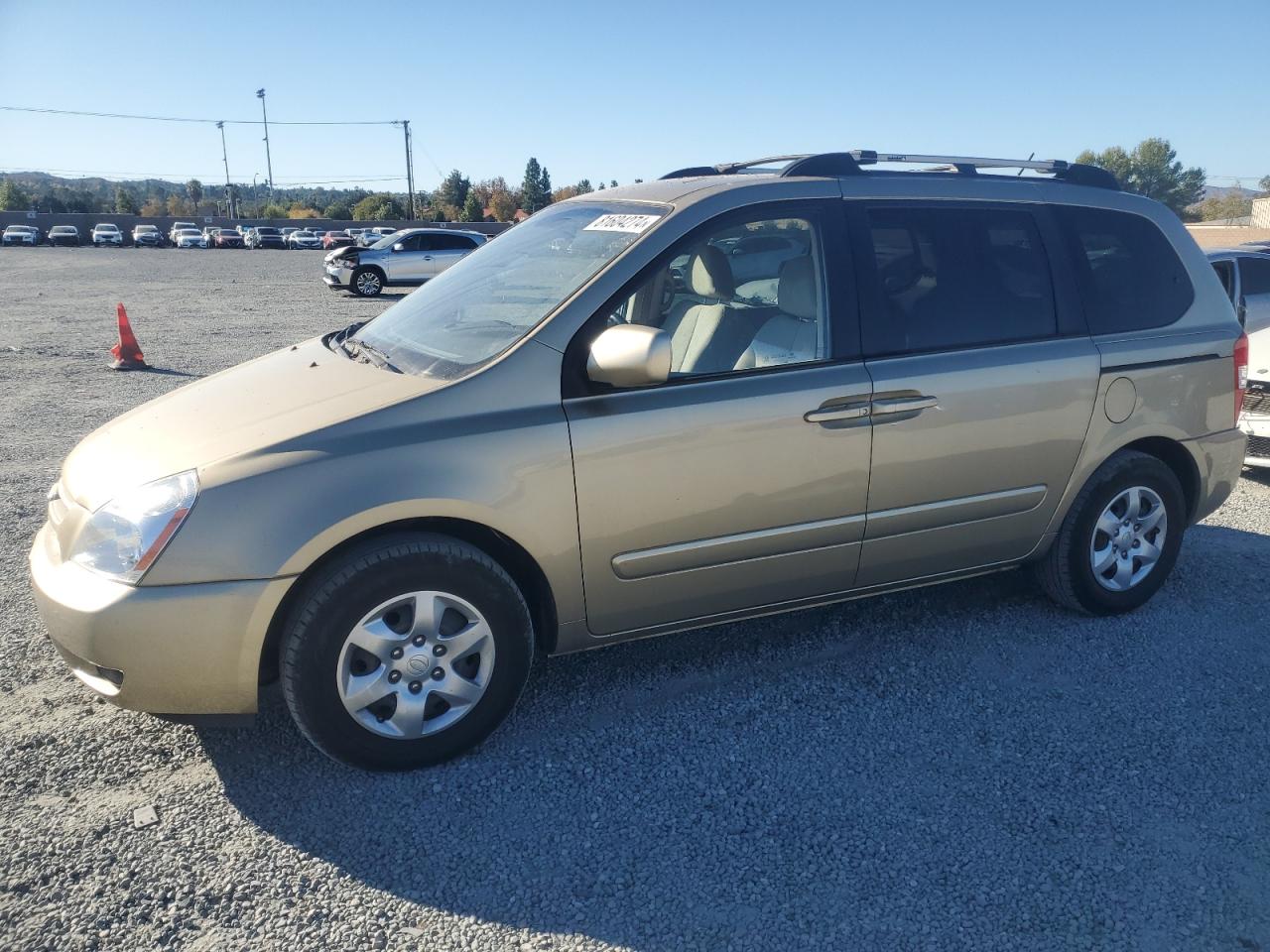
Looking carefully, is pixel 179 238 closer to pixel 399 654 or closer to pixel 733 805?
pixel 399 654

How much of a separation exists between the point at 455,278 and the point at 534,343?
43.4 inches

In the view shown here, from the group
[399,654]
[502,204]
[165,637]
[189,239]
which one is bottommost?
[399,654]

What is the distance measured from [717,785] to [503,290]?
6.64 feet

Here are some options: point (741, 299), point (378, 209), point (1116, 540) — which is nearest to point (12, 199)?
point (378, 209)

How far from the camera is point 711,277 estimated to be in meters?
3.80

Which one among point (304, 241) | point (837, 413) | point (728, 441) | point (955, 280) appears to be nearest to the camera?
point (728, 441)

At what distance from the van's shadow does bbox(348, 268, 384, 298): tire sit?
2019 centimetres

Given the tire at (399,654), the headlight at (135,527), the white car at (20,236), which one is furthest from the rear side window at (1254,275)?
the white car at (20,236)

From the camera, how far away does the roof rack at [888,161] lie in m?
3.83

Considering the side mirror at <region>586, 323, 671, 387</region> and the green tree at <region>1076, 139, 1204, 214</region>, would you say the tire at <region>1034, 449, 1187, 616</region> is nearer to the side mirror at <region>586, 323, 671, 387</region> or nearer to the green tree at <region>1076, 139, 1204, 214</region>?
the side mirror at <region>586, 323, 671, 387</region>

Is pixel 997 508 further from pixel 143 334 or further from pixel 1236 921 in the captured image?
pixel 143 334

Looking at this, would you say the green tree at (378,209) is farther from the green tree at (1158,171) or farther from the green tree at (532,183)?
the green tree at (1158,171)

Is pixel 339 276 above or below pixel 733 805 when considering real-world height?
above

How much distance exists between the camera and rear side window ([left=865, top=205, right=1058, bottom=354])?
3.72 m
